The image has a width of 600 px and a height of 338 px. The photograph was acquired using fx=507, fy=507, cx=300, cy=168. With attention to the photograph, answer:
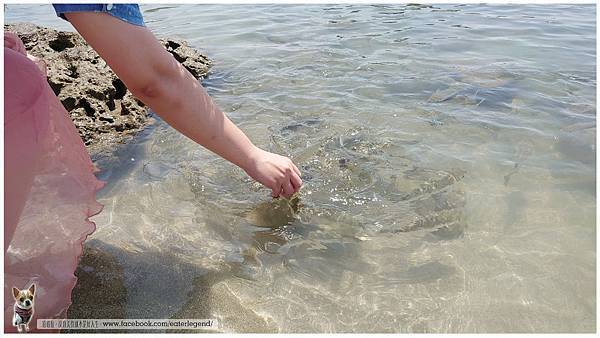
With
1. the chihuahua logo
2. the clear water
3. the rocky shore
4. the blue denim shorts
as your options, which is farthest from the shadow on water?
the rocky shore

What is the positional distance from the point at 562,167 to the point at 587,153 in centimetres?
28

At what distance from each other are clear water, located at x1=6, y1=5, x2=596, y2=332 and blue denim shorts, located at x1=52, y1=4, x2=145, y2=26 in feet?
3.20

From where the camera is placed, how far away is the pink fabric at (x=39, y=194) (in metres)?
1.55

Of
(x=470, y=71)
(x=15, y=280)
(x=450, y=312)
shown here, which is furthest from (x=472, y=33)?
(x=15, y=280)

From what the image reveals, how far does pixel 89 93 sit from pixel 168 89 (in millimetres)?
2248

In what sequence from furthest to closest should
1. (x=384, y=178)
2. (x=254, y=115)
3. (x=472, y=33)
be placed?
(x=472, y=33)
(x=254, y=115)
(x=384, y=178)

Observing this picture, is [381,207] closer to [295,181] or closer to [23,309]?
[295,181]

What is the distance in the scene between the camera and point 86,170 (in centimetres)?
208

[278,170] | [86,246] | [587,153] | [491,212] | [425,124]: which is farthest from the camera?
[425,124]

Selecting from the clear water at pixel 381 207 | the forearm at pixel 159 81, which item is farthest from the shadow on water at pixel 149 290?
the forearm at pixel 159 81

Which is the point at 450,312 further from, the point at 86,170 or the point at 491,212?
the point at 86,170

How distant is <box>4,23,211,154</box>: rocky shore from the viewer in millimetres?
3273

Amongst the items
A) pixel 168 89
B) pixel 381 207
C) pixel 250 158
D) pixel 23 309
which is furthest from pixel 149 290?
pixel 381 207

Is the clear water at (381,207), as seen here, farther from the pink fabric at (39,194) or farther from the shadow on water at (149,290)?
the pink fabric at (39,194)
